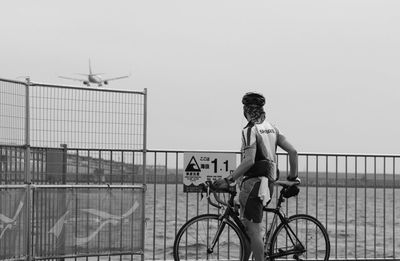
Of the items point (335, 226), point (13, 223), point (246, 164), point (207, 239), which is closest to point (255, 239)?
point (207, 239)

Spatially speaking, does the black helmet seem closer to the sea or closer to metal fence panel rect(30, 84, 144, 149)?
the sea

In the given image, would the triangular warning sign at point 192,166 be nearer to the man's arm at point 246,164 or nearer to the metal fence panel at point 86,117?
the metal fence panel at point 86,117

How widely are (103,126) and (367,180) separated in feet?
13.7

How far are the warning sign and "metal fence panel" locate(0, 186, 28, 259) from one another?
2.20 meters

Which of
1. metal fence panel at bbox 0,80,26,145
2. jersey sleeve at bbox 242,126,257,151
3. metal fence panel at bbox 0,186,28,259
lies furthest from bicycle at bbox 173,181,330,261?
metal fence panel at bbox 0,80,26,145

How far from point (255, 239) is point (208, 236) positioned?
0.68 m

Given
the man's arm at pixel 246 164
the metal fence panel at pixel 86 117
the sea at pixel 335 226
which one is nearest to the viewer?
the man's arm at pixel 246 164

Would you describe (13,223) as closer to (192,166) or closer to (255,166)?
(192,166)

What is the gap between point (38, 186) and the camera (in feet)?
31.0

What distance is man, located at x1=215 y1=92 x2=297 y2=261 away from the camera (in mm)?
9000

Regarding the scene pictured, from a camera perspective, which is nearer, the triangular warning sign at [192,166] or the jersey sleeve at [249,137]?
the jersey sleeve at [249,137]

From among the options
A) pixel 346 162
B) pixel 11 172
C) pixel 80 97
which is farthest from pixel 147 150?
pixel 346 162

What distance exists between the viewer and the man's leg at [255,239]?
911cm

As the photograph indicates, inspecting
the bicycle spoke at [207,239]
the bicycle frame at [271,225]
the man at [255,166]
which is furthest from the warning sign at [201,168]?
the man at [255,166]
